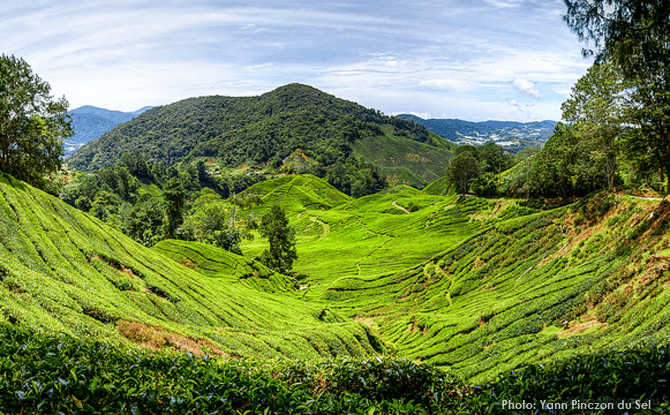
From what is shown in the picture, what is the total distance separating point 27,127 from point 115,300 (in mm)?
30238

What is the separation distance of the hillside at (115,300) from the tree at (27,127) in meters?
11.8

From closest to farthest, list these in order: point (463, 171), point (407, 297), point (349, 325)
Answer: point (349, 325) < point (407, 297) < point (463, 171)

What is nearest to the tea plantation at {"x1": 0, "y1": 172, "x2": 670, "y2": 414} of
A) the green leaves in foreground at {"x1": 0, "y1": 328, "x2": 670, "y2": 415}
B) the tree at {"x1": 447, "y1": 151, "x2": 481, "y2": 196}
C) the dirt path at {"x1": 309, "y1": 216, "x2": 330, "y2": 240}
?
the green leaves in foreground at {"x1": 0, "y1": 328, "x2": 670, "y2": 415}

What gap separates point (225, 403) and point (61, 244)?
25.2m

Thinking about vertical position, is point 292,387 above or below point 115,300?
above

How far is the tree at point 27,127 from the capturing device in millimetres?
36375

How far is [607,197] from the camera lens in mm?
38531

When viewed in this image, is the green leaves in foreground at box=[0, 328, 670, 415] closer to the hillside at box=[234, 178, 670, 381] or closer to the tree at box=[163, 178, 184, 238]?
the hillside at box=[234, 178, 670, 381]

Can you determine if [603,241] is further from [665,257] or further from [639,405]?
[639,405]

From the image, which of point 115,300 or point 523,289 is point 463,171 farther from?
point 115,300

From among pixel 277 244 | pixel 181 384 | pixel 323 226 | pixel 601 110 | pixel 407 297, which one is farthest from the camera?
pixel 323 226

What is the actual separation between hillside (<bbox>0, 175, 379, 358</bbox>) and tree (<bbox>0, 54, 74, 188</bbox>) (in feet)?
38.9

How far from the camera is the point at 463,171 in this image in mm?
103375

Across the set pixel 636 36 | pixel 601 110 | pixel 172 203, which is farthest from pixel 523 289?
pixel 172 203
